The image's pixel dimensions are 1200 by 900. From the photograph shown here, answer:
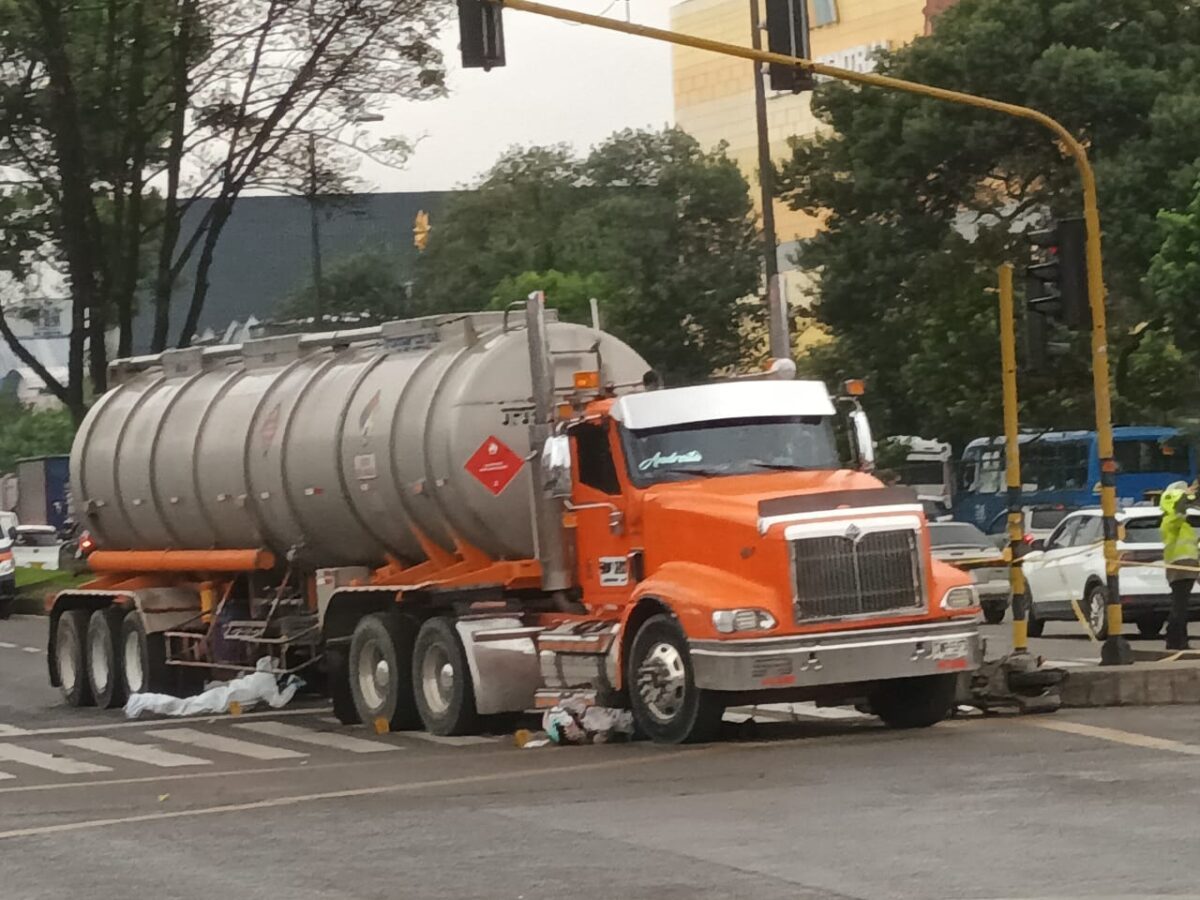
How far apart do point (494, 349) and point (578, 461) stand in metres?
1.67

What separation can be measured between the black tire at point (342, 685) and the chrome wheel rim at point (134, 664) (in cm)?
408

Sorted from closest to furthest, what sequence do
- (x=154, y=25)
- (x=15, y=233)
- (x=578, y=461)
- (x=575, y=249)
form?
(x=578, y=461), (x=154, y=25), (x=15, y=233), (x=575, y=249)

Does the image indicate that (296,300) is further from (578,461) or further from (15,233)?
(578,461)

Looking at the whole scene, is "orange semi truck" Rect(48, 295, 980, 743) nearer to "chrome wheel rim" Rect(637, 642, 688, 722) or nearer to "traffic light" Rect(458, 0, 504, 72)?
"chrome wheel rim" Rect(637, 642, 688, 722)

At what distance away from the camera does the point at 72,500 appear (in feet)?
90.6

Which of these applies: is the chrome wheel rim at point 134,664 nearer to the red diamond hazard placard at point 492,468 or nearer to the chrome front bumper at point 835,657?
the red diamond hazard placard at point 492,468

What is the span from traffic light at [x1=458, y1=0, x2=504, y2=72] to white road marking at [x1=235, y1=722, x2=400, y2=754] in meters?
5.67

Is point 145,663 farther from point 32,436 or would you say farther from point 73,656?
point 32,436

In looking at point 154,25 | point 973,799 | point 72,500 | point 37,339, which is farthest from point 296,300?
point 973,799

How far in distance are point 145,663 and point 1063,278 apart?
10200 mm

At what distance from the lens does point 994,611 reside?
116 feet

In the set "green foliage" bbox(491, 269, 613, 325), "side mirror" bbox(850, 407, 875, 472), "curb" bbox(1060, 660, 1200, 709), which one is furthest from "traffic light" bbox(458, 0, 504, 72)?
"green foliage" bbox(491, 269, 613, 325)

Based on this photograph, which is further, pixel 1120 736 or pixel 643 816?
pixel 1120 736

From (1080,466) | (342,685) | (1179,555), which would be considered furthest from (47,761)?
(1080,466)
